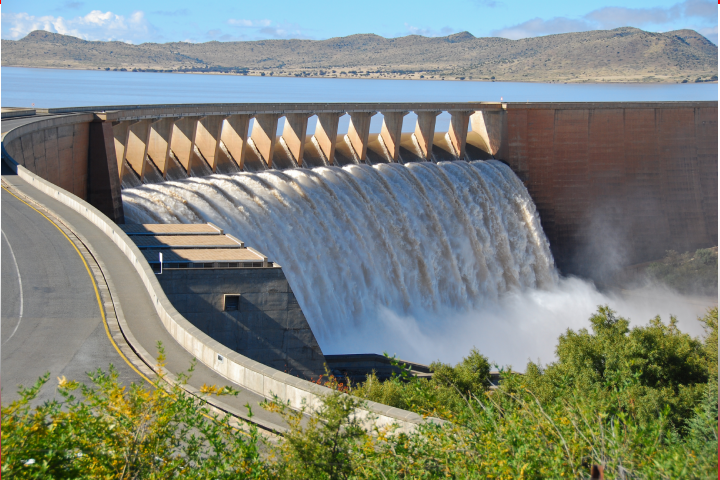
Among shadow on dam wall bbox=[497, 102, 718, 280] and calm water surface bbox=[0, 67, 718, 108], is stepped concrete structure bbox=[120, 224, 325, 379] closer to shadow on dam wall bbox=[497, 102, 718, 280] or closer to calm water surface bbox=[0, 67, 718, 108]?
calm water surface bbox=[0, 67, 718, 108]

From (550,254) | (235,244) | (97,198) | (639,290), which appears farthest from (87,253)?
(639,290)

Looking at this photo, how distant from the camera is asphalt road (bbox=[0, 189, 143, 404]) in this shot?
10711 mm

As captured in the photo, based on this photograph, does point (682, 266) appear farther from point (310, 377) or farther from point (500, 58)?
point (500, 58)

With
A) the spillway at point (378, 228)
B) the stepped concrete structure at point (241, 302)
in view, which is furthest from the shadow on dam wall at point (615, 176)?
the stepped concrete structure at point (241, 302)

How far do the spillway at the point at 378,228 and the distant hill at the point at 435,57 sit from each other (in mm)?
86230

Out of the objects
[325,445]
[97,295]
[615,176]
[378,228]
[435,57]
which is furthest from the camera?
[435,57]

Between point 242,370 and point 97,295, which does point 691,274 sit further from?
point 97,295

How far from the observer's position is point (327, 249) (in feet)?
85.7

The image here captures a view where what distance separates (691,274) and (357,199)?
21.0 metres

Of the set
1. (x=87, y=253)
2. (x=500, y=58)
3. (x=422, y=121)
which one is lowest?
(x=87, y=253)

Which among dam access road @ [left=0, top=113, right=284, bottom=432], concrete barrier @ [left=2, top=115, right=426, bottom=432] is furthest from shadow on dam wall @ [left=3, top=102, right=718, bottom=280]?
Result: concrete barrier @ [left=2, top=115, right=426, bottom=432]

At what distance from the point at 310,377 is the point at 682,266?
97.4 feet

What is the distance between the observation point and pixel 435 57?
581 ft

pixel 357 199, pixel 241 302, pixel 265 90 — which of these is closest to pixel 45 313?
pixel 241 302
